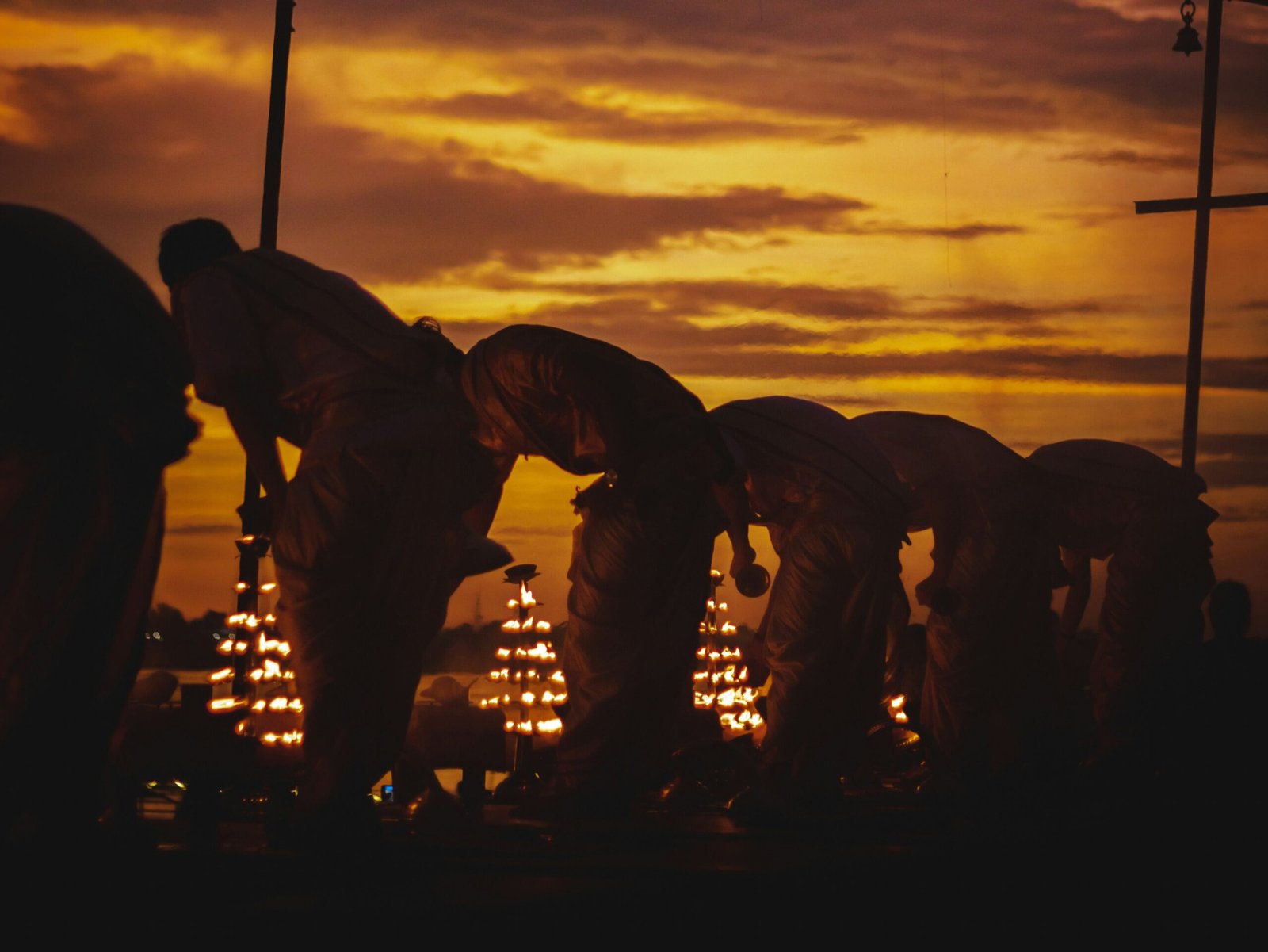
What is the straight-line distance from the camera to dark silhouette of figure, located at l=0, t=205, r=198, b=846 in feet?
11.8

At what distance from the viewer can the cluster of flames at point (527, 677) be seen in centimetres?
859

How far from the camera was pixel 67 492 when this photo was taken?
144 inches

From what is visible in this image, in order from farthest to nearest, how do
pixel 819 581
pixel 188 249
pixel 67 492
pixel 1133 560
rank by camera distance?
pixel 1133 560, pixel 819 581, pixel 188 249, pixel 67 492

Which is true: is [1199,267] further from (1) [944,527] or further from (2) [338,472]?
(2) [338,472]

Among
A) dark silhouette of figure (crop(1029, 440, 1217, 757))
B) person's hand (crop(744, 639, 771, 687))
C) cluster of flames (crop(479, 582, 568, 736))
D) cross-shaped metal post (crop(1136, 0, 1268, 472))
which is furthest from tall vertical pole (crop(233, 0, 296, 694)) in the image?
cross-shaped metal post (crop(1136, 0, 1268, 472))

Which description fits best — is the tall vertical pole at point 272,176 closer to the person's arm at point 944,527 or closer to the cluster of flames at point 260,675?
the cluster of flames at point 260,675

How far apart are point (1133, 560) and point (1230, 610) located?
1.45 meters

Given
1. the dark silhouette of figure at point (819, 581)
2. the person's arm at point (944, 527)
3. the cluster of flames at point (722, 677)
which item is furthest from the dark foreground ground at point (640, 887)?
the cluster of flames at point (722, 677)

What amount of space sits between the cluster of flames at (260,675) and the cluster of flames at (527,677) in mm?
951

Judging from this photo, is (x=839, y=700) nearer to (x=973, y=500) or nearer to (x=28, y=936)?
(x=973, y=500)

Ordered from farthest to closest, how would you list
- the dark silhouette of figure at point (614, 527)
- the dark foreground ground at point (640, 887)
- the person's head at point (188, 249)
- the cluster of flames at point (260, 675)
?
the cluster of flames at point (260, 675) → the dark silhouette of figure at point (614, 527) → the person's head at point (188, 249) → the dark foreground ground at point (640, 887)

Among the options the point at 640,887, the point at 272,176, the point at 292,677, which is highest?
the point at 272,176

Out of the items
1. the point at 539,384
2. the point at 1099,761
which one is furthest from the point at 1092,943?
the point at 1099,761

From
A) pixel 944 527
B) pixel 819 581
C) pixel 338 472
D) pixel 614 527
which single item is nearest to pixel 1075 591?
pixel 944 527
